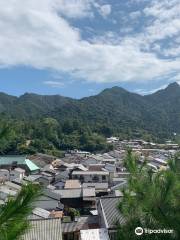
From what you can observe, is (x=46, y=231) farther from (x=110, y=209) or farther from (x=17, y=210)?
(x=17, y=210)

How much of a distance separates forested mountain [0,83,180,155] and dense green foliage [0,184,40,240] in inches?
2689

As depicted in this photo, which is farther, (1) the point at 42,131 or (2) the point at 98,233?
(1) the point at 42,131

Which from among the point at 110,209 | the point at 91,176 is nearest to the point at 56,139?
the point at 91,176

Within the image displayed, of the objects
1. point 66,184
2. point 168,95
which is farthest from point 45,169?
point 168,95

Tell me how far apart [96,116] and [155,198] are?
123655mm

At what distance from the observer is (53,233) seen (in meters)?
12.6

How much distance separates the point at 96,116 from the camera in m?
128

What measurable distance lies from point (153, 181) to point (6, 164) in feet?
157

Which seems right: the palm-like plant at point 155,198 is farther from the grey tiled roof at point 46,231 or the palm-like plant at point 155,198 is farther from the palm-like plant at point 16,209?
the grey tiled roof at point 46,231

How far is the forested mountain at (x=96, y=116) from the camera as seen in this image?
3076 inches

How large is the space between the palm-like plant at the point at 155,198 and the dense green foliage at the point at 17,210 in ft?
8.09

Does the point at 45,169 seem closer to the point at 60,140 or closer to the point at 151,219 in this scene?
the point at 60,140

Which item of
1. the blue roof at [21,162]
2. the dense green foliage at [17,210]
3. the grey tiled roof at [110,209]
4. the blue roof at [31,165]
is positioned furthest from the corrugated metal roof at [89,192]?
the dense green foliage at [17,210]

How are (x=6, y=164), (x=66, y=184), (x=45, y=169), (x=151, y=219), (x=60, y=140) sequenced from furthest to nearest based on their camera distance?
1. (x=60, y=140)
2. (x=6, y=164)
3. (x=45, y=169)
4. (x=66, y=184)
5. (x=151, y=219)
